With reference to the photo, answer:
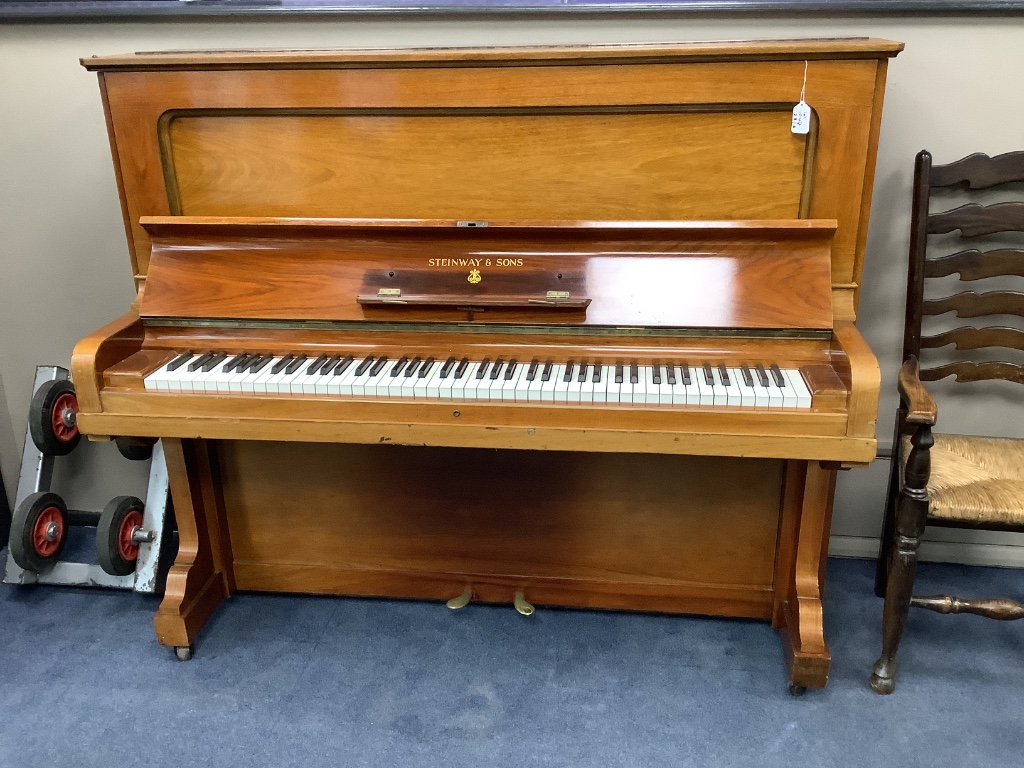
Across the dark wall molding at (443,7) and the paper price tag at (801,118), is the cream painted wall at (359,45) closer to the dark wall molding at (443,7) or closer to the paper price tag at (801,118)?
the dark wall molding at (443,7)

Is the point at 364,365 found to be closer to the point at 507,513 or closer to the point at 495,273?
the point at 495,273

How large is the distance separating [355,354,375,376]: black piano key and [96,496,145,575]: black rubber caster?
39.7 inches

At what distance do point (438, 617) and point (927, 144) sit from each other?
1.77 m

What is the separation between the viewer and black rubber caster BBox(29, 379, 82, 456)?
7.22 feet

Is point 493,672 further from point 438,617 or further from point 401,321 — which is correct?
point 401,321

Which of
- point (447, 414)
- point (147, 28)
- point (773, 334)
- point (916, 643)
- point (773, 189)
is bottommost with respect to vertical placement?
point (916, 643)

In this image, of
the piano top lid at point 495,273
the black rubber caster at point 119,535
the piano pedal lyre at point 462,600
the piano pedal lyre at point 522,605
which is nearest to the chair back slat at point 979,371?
the piano top lid at point 495,273

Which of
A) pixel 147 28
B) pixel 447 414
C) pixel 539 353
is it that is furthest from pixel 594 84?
pixel 147 28

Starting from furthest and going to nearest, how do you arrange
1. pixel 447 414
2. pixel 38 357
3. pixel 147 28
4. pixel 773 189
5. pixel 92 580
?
1. pixel 38 357
2. pixel 92 580
3. pixel 147 28
4. pixel 773 189
5. pixel 447 414

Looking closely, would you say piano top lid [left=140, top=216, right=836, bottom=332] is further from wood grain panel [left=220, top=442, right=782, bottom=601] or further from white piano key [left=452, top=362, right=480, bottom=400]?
wood grain panel [left=220, top=442, right=782, bottom=601]

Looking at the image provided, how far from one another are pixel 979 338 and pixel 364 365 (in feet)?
5.05

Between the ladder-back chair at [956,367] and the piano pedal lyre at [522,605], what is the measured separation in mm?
839

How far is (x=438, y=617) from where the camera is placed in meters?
2.14

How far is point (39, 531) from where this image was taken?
227 cm
